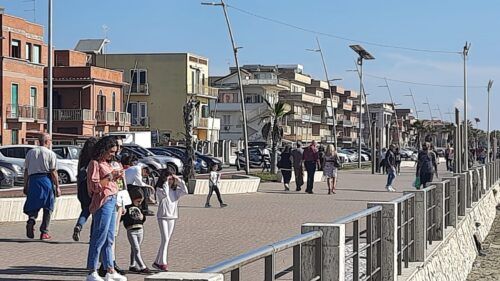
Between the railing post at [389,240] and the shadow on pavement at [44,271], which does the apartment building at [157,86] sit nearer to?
the shadow on pavement at [44,271]

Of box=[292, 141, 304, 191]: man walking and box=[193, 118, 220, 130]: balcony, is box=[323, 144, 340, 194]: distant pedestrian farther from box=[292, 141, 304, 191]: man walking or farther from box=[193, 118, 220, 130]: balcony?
box=[193, 118, 220, 130]: balcony

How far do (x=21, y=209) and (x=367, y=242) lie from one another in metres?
9.58

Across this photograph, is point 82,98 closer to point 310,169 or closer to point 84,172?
point 310,169

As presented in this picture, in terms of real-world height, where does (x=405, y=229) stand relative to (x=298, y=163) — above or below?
below

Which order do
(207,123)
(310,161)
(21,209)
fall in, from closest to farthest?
(21,209) < (310,161) < (207,123)

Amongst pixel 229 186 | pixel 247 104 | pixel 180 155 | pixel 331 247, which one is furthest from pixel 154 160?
pixel 247 104

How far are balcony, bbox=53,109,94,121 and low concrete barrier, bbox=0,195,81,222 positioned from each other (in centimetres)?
4702

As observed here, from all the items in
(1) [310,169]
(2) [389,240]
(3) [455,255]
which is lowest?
(3) [455,255]

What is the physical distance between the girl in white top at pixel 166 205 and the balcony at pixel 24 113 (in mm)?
44801

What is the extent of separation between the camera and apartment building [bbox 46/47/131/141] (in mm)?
64625

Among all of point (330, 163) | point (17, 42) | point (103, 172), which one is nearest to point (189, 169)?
point (330, 163)

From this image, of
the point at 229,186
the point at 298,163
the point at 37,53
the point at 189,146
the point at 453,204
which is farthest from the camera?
the point at 37,53

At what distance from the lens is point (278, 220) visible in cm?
1933

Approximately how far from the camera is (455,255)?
17781mm
